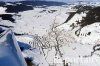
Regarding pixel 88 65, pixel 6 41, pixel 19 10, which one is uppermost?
pixel 6 41

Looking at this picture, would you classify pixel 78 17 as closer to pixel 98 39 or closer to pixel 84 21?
pixel 84 21

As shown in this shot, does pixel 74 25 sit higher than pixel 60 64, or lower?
lower

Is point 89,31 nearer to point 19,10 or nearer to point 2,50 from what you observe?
point 2,50

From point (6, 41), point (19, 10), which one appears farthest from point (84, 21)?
point (19, 10)

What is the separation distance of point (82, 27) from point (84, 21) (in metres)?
2.96

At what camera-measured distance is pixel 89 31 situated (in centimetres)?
3834

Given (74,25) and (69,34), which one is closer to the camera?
(69,34)

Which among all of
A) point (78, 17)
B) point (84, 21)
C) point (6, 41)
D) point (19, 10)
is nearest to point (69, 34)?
point (84, 21)

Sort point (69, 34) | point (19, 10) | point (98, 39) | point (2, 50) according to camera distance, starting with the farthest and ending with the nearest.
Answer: point (19, 10)
point (69, 34)
point (98, 39)
point (2, 50)

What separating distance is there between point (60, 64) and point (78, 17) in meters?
31.1

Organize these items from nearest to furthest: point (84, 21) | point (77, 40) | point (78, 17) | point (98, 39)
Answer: point (98, 39), point (77, 40), point (84, 21), point (78, 17)

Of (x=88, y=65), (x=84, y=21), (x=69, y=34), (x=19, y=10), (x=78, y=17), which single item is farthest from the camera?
(x=19, y=10)

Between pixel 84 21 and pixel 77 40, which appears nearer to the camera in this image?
pixel 77 40

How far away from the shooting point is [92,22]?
42.8 metres
